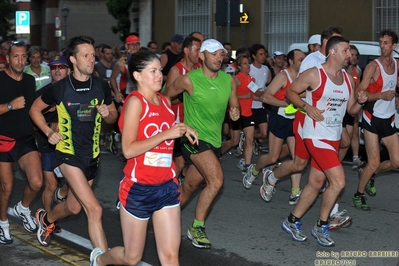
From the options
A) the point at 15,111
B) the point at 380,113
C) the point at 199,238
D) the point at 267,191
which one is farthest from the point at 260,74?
the point at 15,111

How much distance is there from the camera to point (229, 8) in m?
19.0

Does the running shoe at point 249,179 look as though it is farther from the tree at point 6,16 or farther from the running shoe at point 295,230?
the tree at point 6,16

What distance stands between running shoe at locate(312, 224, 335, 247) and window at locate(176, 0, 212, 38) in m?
19.3

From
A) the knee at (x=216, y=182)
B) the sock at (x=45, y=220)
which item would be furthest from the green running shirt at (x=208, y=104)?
the sock at (x=45, y=220)

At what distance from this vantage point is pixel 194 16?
2727 centimetres

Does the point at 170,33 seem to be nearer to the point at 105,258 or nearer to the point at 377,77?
the point at 377,77

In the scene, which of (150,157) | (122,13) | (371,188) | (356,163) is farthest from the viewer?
(122,13)

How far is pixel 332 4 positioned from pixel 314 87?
50.4ft

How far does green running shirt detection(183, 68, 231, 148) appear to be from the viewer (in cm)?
767

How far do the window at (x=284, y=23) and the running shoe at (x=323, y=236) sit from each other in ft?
53.1

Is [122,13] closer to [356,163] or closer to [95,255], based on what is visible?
[356,163]

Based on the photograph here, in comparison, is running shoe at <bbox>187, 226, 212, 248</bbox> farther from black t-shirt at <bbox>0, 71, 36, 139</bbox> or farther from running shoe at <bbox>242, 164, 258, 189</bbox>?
running shoe at <bbox>242, 164, 258, 189</bbox>

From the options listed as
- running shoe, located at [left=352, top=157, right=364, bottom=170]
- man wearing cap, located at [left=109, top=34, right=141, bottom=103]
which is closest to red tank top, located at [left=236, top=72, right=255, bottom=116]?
man wearing cap, located at [left=109, top=34, right=141, bottom=103]

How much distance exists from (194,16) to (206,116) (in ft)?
65.3
